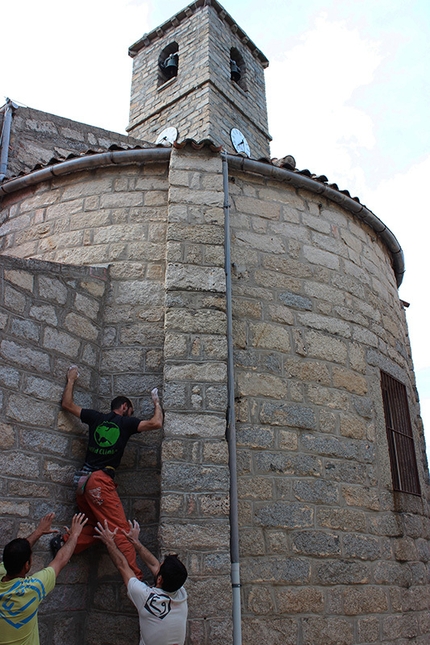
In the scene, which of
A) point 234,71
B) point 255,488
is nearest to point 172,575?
point 255,488

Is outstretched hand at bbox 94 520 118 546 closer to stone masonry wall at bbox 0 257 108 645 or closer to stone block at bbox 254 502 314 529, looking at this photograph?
stone masonry wall at bbox 0 257 108 645

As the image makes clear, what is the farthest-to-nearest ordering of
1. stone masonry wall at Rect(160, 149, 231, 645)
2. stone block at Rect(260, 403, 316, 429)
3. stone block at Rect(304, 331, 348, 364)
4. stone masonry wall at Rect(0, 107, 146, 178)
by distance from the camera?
1. stone masonry wall at Rect(0, 107, 146, 178)
2. stone block at Rect(304, 331, 348, 364)
3. stone block at Rect(260, 403, 316, 429)
4. stone masonry wall at Rect(160, 149, 231, 645)

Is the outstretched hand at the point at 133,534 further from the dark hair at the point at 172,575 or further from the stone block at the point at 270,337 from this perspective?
the stone block at the point at 270,337

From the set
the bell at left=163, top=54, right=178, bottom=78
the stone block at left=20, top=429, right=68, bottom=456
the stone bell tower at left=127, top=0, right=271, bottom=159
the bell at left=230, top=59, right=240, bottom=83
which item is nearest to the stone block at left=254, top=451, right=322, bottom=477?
the stone block at left=20, top=429, right=68, bottom=456

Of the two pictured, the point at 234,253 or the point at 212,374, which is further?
the point at 234,253

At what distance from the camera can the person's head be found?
428 centimetres

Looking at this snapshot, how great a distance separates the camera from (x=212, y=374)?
4.25 m

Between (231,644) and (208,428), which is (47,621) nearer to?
(231,644)

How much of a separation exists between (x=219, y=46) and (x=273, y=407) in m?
12.4

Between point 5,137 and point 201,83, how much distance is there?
21.3ft

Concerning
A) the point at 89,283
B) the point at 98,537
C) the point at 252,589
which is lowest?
the point at 252,589

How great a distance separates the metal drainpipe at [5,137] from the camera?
7.48 meters

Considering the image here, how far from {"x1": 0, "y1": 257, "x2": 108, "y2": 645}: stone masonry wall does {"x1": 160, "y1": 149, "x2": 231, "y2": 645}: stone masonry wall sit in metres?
0.87

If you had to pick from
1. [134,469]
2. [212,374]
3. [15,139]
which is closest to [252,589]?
[134,469]
